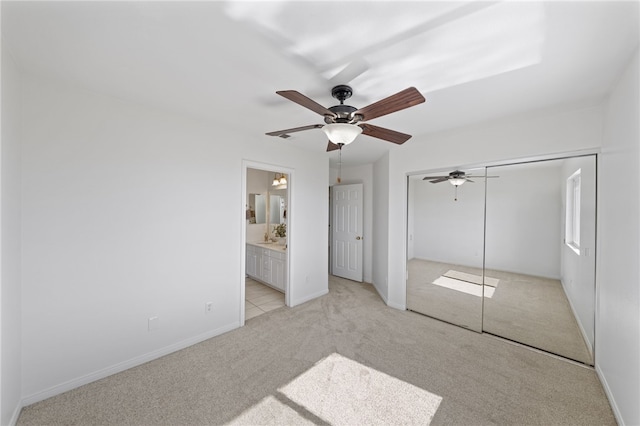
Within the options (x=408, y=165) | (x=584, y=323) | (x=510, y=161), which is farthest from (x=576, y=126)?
(x=584, y=323)

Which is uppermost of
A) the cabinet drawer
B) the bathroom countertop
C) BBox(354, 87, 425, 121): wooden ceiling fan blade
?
BBox(354, 87, 425, 121): wooden ceiling fan blade

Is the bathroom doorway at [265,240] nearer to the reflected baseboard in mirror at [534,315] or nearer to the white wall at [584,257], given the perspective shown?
the reflected baseboard in mirror at [534,315]

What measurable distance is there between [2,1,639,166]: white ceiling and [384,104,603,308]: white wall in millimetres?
329

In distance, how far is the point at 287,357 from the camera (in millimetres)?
2506

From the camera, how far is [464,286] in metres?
3.40

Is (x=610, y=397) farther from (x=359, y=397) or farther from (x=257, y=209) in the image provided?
(x=257, y=209)

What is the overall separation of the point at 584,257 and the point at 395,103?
2596mm

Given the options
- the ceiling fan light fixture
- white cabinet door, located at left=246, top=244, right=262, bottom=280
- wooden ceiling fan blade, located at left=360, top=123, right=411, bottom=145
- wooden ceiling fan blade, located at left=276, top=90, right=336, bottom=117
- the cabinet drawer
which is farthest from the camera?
white cabinet door, located at left=246, top=244, right=262, bottom=280

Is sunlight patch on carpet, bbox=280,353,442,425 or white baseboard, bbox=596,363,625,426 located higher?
white baseboard, bbox=596,363,625,426

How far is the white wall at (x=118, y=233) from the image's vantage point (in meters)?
1.91

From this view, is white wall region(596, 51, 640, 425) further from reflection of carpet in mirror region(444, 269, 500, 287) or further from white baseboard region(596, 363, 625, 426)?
reflection of carpet in mirror region(444, 269, 500, 287)

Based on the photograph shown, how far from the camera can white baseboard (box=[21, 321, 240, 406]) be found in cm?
191

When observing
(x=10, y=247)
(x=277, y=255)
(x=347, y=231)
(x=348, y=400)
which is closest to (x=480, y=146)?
(x=347, y=231)

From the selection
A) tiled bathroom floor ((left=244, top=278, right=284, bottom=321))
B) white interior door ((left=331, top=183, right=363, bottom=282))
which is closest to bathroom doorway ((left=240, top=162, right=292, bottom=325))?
tiled bathroom floor ((left=244, top=278, right=284, bottom=321))
